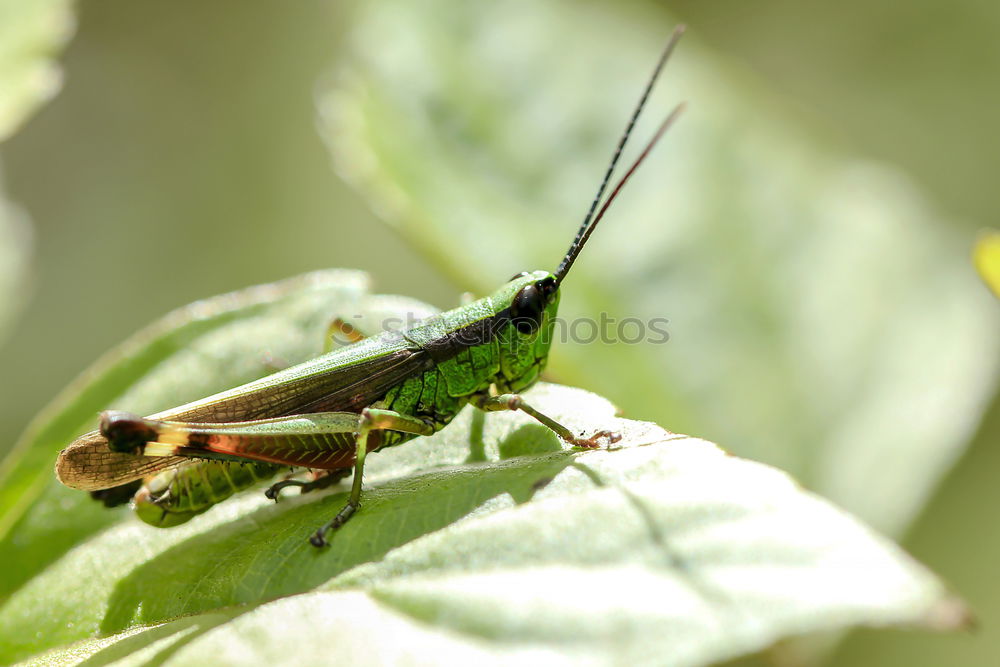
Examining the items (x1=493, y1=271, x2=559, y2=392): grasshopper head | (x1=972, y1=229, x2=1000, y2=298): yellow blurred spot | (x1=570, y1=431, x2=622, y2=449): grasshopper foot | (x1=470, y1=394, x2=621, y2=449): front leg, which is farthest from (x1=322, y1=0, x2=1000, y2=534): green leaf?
(x1=972, y1=229, x2=1000, y2=298): yellow blurred spot

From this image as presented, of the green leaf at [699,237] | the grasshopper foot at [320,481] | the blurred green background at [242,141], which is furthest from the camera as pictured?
the blurred green background at [242,141]

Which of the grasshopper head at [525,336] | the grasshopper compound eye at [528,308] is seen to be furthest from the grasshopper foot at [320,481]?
the grasshopper compound eye at [528,308]

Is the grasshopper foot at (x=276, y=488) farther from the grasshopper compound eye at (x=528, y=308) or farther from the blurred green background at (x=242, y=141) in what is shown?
the blurred green background at (x=242, y=141)

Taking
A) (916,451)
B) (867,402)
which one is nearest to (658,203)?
(867,402)

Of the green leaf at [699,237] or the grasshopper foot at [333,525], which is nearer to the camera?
the grasshopper foot at [333,525]

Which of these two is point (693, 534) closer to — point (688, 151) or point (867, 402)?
point (867, 402)

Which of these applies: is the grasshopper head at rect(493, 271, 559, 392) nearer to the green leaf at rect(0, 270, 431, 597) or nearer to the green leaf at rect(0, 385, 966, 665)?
the green leaf at rect(0, 270, 431, 597)

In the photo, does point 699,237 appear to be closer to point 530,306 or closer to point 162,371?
point 530,306
